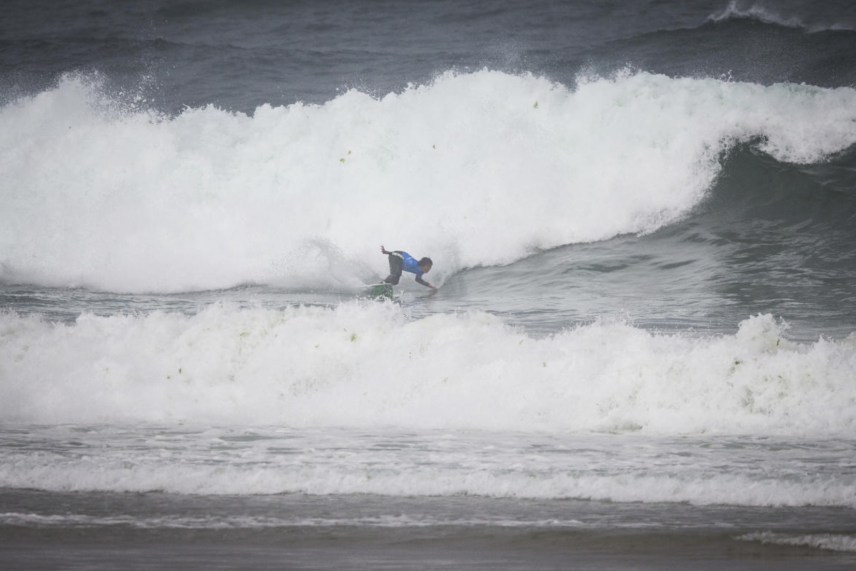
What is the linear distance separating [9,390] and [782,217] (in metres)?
11.5

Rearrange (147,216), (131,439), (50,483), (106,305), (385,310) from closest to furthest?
1. (50,483)
2. (131,439)
3. (385,310)
4. (106,305)
5. (147,216)

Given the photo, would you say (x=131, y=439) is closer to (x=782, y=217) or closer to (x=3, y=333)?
(x=3, y=333)

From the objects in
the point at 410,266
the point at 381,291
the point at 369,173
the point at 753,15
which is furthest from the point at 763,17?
the point at 381,291

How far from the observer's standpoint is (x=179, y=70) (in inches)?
810

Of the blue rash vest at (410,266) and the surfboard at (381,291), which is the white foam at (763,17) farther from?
the surfboard at (381,291)

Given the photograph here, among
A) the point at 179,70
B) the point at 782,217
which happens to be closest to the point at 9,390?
the point at 782,217

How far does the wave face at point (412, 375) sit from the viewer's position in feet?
24.0

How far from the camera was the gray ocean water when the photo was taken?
512 centimetres

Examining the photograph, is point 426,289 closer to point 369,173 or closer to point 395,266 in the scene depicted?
point 395,266

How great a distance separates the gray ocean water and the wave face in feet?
0.11

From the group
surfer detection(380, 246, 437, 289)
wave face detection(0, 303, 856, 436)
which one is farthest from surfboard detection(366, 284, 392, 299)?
wave face detection(0, 303, 856, 436)

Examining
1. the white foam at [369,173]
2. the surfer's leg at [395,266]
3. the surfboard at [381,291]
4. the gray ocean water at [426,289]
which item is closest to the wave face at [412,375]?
the gray ocean water at [426,289]

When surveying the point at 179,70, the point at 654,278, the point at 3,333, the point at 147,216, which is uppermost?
the point at 179,70

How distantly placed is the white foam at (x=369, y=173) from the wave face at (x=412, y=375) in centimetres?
525
